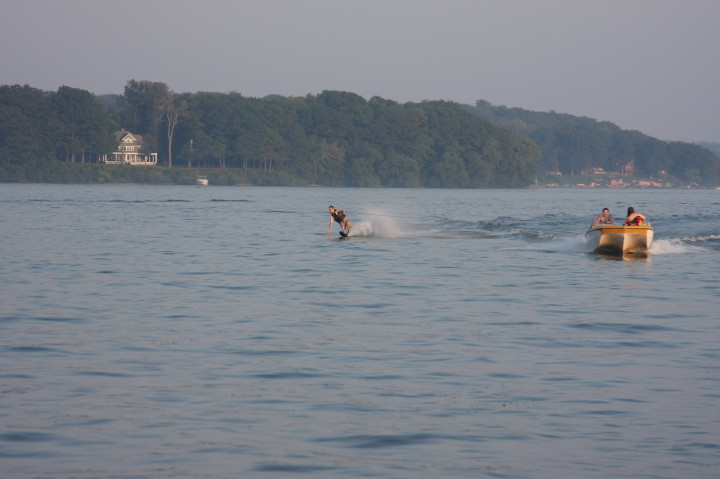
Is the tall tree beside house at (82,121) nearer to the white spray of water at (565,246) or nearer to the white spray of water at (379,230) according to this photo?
the white spray of water at (379,230)

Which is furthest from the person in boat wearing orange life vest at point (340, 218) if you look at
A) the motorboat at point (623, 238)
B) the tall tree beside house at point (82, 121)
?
the tall tree beside house at point (82, 121)

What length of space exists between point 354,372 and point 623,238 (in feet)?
77.7

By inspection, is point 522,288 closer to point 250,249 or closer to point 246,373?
point 246,373

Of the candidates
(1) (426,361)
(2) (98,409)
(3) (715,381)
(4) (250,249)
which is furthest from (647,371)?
(4) (250,249)

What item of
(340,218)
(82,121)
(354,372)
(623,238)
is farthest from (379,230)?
(82,121)

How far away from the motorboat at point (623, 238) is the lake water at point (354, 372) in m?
5.42

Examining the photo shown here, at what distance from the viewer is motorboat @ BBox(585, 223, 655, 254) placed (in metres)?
35.2

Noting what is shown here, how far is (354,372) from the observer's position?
1375cm

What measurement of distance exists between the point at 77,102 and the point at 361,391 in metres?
190

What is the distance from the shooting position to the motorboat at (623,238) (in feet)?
116

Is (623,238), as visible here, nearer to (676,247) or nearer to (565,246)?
(565,246)

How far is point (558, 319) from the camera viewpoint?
64.1 feet

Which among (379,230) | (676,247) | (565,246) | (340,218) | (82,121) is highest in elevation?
(82,121)

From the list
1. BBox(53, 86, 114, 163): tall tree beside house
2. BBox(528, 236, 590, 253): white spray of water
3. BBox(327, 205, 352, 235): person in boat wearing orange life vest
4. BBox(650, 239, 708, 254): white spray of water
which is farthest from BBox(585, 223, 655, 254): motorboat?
BBox(53, 86, 114, 163): tall tree beside house
